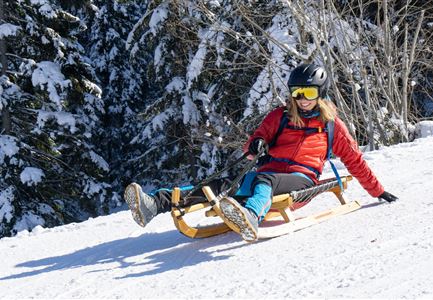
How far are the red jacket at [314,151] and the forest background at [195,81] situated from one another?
4.86 meters

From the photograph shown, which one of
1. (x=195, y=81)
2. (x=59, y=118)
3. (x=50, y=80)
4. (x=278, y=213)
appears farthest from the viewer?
(x=195, y=81)

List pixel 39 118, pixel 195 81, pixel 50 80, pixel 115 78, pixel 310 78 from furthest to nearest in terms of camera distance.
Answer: pixel 115 78
pixel 195 81
pixel 39 118
pixel 50 80
pixel 310 78

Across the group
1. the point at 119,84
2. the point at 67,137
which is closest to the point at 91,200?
the point at 67,137

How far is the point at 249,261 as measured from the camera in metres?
3.31

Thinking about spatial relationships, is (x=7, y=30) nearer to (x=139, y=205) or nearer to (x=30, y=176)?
(x=30, y=176)

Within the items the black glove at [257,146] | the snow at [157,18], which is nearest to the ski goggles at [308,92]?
the black glove at [257,146]

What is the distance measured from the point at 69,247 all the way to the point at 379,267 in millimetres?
2698

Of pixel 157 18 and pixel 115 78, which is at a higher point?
pixel 157 18

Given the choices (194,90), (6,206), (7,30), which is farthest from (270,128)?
(194,90)

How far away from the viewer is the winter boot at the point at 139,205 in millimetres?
3785

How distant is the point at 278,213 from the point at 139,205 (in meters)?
1.21

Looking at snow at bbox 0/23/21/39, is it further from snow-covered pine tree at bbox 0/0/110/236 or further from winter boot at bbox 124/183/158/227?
winter boot at bbox 124/183/158/227

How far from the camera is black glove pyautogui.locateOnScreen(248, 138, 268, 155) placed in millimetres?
4129

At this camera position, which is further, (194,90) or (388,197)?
(194,90)
